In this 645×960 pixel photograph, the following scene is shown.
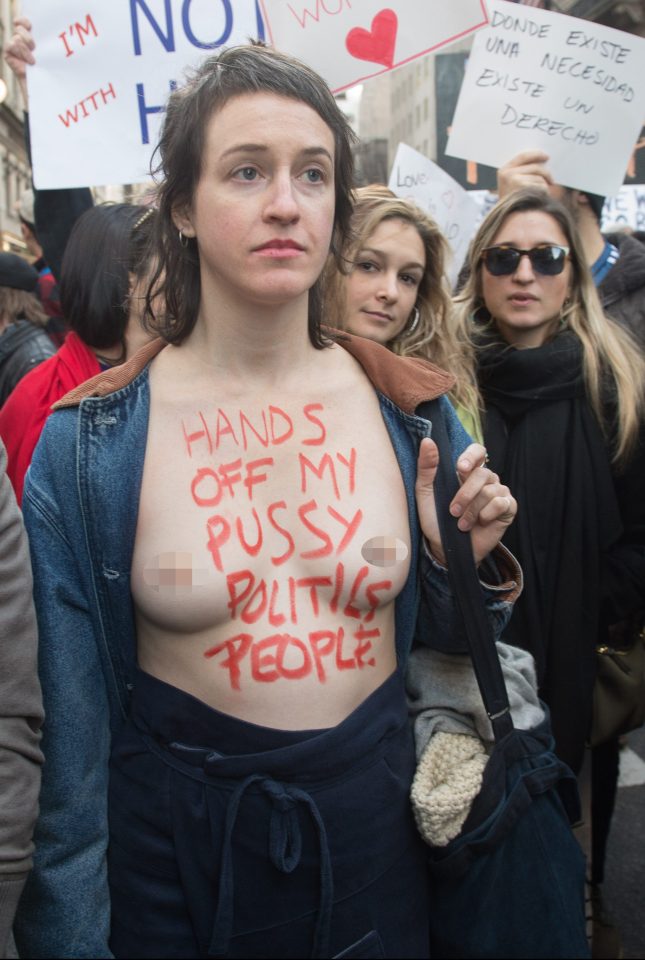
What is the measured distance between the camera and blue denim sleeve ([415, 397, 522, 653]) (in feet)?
5.68

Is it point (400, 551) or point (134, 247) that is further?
point (134, 247)

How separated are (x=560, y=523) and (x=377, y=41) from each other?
62.0 inches

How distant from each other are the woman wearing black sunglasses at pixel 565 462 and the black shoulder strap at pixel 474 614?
0.79 meters

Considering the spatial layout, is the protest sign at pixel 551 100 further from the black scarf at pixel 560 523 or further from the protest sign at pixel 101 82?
the black scarf at pixel 560 523

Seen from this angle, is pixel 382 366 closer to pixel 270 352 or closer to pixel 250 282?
pixel 270 352

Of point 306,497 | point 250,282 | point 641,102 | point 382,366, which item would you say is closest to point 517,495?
point 382,366

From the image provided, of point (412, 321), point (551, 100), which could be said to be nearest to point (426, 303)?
point (412, 321)

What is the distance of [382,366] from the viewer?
1785 mm

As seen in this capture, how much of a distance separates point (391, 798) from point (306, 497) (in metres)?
0.58

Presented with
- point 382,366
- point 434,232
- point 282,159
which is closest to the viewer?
point 282,159

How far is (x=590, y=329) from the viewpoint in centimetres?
260

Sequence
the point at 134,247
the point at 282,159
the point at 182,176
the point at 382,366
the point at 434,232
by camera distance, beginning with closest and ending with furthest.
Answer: the point at 282,159 → the point at 182,176 → the point at 382,366 → the point at 134,247 → the point at 434,232

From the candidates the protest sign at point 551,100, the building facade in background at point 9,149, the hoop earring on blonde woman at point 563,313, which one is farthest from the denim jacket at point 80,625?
the building facade in background at point 9,149

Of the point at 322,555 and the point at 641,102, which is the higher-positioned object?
the point at 641,102
